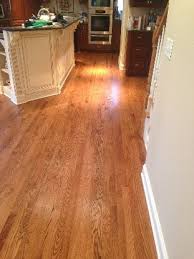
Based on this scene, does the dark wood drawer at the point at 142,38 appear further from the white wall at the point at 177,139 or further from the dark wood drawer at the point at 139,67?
the white wall at the point at 177,139

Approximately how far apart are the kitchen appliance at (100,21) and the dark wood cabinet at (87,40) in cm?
11

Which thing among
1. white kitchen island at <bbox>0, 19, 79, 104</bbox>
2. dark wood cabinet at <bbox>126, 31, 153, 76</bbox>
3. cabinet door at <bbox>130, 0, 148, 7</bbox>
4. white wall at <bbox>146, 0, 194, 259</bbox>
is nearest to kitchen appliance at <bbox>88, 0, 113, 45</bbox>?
cabinet door at <bbox>130, 0, 148, 7</bbox>

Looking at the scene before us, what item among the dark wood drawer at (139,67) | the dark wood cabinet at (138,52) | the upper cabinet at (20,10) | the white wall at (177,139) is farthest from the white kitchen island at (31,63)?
the upper cabinet at (20,10)

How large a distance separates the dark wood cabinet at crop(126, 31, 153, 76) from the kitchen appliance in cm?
234

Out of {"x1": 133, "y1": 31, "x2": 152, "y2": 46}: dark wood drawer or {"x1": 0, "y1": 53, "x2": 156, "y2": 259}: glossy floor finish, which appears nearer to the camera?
{"x1": 0, "y1": 53, "x2": 156, "y2": 259}: glossy floor finish

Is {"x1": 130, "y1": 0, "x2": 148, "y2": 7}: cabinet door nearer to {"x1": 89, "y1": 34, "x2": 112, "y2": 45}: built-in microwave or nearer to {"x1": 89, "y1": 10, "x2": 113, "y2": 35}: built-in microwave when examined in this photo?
{"x1": 89, "y1": 10, "x2": 113, "y2": 35}: built-in microwave

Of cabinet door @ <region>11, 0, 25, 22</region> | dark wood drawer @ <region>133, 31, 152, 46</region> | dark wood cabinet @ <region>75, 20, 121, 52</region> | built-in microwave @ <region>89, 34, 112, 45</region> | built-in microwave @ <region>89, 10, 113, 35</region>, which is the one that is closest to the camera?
dark wood drawer @ <region>133, 31, 152, 46</region>

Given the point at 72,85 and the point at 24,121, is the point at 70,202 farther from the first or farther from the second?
the point at 72,85

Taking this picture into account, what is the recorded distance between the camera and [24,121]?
2.96 metres

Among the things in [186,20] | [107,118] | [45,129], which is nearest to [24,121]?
[45,129]

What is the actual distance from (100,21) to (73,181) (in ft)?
19.0

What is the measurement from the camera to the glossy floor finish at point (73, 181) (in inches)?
58.1

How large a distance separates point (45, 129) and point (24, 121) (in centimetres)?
37

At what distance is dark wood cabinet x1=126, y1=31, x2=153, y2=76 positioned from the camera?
450 cm
